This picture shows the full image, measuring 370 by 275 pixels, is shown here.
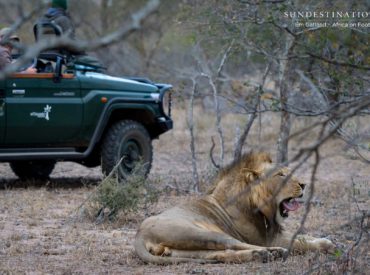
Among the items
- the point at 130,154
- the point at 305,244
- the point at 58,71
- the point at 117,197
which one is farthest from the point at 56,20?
the point at 305,244

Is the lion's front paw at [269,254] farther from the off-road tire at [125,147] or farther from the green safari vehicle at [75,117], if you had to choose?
the off-road tire at [125,147]

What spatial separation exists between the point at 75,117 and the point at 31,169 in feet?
4.88

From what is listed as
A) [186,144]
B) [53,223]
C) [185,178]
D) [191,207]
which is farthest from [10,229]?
[186,144]

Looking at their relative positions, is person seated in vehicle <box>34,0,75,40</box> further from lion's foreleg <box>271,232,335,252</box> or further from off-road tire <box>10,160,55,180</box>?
lion's foreleg <box>271,232,335,252</box>

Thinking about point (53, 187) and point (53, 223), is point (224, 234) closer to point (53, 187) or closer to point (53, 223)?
point (53, 223)

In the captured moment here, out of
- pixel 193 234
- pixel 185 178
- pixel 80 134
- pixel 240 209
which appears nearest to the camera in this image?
pixel 193 234

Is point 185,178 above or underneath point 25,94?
underneath

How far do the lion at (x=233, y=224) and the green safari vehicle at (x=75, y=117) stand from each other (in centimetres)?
334

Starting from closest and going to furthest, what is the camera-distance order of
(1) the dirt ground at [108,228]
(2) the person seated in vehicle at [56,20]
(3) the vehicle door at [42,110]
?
1. (1) the dirt ground at [108,228]
2. (3) the vehicle door at [42,110]
3. (2) the person seated in vehicle at [56,20]

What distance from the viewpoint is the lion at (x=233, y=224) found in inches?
251

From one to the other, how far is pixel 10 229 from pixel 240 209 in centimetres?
249

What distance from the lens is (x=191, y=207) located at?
271 inches

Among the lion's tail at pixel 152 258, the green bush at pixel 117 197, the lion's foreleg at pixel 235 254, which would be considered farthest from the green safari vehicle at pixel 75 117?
the lion's foreleg at pixel 235 254

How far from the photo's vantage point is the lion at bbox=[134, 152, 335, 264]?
6363 millimetres
